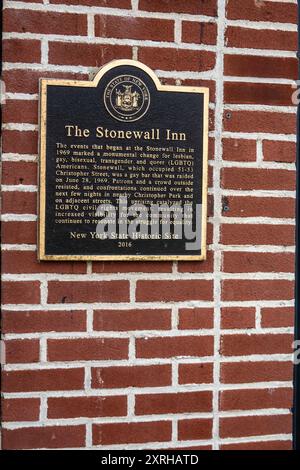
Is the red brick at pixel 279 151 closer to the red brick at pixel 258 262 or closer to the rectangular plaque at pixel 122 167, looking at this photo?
the rectangular plaque at pixel 122 167

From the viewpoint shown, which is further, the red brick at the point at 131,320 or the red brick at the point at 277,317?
the red brick at the point at 277,317

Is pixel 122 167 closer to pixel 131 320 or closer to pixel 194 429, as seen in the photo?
pixel 131 320

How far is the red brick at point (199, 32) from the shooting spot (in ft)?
8.04

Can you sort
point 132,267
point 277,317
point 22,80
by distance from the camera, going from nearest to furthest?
point 22,80 < point 132,267 < point 277,317

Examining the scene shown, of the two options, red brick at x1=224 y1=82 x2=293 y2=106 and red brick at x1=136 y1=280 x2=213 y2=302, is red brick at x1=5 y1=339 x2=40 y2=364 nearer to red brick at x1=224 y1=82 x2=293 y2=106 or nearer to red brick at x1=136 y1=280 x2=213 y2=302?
red brick at x1=136 y1=280 x2=213 y2=302

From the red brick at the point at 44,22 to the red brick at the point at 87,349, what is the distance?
1282 mm

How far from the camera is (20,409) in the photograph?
2.39 m

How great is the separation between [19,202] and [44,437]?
3.26 ft

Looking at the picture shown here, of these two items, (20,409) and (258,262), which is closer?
(20,409)

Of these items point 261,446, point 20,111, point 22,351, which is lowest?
point 261,446

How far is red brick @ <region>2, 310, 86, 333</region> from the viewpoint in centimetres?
237

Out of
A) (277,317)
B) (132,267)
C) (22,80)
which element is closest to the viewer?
(22,80)

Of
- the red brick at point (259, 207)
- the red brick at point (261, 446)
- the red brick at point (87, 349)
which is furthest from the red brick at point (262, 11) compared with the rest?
the red brick at point (261, 446)

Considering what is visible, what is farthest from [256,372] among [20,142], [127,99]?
[20,142]
